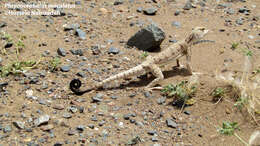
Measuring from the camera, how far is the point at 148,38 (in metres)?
6.46

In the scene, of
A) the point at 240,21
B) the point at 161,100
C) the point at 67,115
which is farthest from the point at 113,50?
the point at 240,21

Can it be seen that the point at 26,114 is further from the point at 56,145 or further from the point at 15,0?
the point at 15,0

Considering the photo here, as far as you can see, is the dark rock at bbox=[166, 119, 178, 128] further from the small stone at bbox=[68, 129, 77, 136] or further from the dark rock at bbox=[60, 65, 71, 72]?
the dark rock at bbox=[60, 65, 71, 72]

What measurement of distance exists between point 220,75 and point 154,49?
1824mm

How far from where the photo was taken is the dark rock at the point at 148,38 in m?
6.40

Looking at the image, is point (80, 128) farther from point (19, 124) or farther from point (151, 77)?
point (151, 77)

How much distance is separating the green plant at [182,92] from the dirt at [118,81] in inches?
4.0

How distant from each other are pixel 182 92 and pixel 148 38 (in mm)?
1846

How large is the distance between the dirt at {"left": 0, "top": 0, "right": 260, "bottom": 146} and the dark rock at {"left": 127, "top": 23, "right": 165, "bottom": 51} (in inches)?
7.1

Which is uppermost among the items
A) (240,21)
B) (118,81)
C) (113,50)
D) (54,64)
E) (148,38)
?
(240,21)

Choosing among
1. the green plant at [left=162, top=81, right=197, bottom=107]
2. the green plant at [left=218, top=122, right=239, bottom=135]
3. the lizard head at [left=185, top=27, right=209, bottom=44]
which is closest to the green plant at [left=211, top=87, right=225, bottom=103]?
the green plant at [left=162, top=81, right=197, bottom=107]

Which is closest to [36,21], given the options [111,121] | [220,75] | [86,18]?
[86,18]

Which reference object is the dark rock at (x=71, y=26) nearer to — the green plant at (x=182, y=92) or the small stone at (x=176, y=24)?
the small stone at (x=176, y=24)

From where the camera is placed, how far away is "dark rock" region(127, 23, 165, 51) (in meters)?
6.40
